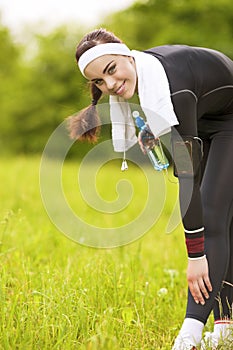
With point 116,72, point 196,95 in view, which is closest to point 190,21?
point 196,95

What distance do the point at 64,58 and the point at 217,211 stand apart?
2030 centimetres

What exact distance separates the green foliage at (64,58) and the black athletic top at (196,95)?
1685 centimetres

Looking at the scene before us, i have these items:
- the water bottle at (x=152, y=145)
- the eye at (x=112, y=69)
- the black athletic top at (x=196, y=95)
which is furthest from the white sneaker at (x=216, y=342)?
the eye at (x=112, y=69)

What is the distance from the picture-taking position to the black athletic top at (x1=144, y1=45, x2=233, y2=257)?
93.5 inches

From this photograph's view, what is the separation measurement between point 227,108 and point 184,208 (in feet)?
1.80

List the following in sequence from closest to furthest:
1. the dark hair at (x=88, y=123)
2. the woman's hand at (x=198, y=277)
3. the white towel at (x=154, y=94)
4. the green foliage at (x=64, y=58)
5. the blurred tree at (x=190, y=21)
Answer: the white towel at (x=154, y=94) < the woman's hand at (x=198, y=277) < the dark hair at (x=88, y=123) < the blurred tree at (x=190, y=21) < the green foliage at (x=64, y=58)

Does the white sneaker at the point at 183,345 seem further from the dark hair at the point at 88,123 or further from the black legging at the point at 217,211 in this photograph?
the dark hair at the point at 88,123

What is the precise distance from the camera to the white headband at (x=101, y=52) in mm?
Result: 2396

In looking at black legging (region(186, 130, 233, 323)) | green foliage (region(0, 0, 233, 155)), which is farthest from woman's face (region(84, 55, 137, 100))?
green foliage (region(0, 0, 233, 155))

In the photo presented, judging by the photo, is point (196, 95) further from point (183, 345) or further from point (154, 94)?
point (183, 345)

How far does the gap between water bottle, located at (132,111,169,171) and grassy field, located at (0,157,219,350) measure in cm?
59

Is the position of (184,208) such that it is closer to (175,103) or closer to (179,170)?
(179,170)

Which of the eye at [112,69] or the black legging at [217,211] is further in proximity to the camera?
the black legging at [217,211]

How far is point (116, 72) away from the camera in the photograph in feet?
7.82
